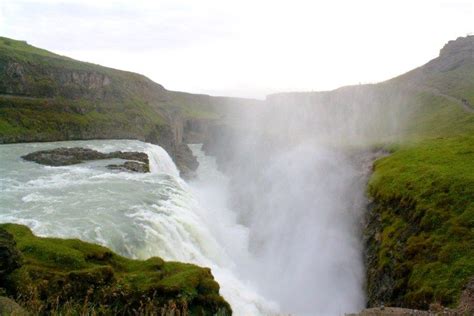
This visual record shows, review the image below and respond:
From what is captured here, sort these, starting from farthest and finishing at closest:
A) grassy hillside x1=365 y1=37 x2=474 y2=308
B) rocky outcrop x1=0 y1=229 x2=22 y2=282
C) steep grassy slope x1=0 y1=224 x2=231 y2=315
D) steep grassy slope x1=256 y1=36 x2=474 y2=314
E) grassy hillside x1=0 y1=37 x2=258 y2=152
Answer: grassy hillside x1=0 y1=37 x2=258 y2=152 → steep grassy slope x1=256 y1=36 x2=474 y2=314 → grassy hillside x1=365 y1=37 x2=474 y2=308 → steep grassy slope x1=0 y1=224 x2=231 y2=315 → rocky outcrop x1=0 y1=229 x2=22 y2=282

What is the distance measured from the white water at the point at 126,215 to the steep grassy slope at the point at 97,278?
13.4 feet

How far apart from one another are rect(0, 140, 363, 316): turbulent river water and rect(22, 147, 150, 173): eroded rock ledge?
6.65 ft

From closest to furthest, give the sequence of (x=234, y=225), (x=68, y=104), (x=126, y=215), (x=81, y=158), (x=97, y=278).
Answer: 1. (x=97, y=278)
2. (x=126, y=215)
3. (x=81, y=158)
4. (x=234, y=225)
5. (x=68, y=104)

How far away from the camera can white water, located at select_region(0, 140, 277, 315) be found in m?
21.6

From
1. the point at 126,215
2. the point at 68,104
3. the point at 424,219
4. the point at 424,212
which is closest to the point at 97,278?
the point at 126,215

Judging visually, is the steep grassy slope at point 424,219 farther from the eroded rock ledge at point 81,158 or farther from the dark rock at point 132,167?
the eroded rock ledge at point 81,158

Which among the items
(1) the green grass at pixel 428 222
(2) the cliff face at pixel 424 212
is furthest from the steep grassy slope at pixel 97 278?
(1) the green grass at pixel 428 222

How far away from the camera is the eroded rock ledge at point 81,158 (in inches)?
1816

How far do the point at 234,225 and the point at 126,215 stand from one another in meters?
28.1

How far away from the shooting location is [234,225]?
51844 mm

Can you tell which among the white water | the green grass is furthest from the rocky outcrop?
the green grass

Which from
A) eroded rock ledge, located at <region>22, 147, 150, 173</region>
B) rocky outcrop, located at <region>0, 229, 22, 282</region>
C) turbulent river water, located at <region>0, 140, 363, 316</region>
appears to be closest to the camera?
rocky outcrop, located at <region>0, 229, 22, 282</region>

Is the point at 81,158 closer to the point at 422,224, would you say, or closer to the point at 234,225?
the point at 234,225

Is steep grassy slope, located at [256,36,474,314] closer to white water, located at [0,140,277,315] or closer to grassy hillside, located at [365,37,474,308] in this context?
grassy hillside, located at [365,37,474,308]
